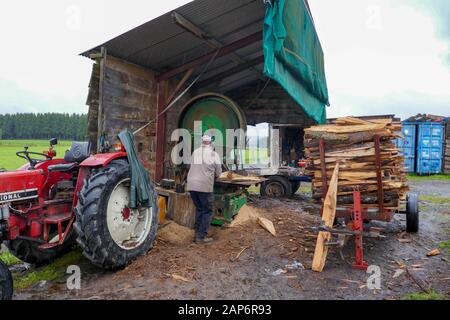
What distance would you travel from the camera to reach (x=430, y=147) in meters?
17.8

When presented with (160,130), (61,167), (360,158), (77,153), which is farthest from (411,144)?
(61,167)

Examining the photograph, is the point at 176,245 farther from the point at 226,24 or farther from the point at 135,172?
the point at 226,24

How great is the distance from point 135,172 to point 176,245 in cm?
166

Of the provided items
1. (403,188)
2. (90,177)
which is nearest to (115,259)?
(90,177)

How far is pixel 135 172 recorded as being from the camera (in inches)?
177

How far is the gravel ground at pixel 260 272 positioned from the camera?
380cm

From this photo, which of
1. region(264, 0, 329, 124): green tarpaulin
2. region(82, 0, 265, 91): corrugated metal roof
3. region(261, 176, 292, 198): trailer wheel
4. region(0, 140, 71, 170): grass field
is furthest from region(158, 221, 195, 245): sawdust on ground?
region(261, 176, 292, 198): trailer wheel

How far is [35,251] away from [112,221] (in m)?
1.27

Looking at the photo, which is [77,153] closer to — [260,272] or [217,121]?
[260,272]

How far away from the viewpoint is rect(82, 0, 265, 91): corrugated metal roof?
6043 mm

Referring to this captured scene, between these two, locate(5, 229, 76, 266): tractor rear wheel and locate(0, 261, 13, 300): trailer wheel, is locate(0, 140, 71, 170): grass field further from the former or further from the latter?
locate(0, 261, 13, 300): trailer wheel

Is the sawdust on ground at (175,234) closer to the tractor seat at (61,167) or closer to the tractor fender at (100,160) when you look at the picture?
the tractor fender at (100,160)

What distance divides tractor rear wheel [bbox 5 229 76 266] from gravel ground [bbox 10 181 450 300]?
431 mm

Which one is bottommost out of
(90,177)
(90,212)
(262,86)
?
(90,212)
